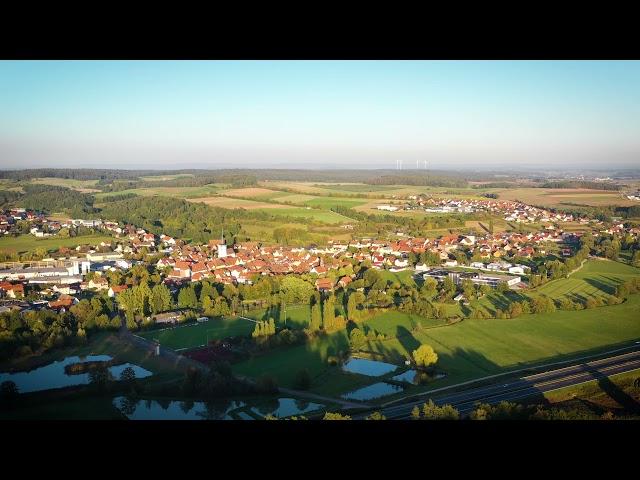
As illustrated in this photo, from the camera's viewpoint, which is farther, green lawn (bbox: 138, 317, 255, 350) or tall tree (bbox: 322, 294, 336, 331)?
tall tree (bbox: 322, 294, 336, 331)

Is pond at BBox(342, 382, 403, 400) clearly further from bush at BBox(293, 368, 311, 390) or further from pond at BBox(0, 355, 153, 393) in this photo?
pond at BBox(0, 355, 153, 393)

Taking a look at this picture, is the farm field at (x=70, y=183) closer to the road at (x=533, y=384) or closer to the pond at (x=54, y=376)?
the pond at (x=54, y=376)

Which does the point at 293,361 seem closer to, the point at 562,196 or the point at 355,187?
the point at 562,196

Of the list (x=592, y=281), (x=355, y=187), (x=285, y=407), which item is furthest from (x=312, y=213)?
(x=285, y=407)

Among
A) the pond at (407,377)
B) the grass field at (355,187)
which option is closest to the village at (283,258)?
the grass field at (355,187)

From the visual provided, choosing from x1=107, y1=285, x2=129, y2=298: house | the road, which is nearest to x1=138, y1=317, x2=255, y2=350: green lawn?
x1=107, y1=285, x2=129, y2=298: house
